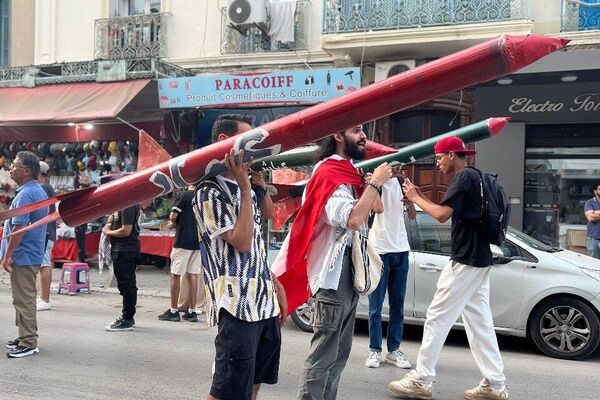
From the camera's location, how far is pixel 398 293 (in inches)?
233

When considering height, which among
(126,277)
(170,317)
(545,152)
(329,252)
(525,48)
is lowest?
(170,317)

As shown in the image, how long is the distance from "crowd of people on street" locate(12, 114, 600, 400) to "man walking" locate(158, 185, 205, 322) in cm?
213

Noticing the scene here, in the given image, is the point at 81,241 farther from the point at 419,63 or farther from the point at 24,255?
the point at 419,63

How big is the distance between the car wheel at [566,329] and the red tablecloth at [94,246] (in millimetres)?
7809

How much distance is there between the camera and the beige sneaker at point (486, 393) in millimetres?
4887

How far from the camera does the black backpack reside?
471 cm

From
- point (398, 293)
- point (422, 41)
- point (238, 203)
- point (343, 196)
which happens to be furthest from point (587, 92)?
point (238, 203)

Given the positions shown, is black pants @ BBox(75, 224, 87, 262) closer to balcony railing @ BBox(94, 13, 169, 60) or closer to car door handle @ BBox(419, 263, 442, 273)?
balcony railing @ BBox(94, 13, 169, 60)

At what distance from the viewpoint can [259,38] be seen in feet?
45.6

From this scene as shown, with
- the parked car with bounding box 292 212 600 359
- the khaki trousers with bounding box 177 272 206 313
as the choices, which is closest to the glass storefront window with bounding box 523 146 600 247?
the parked car with bounding box 292 212 600 359

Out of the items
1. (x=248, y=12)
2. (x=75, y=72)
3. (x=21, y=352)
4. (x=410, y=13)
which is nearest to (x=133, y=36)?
(x=75, y=72)

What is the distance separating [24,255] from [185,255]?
2484 mm

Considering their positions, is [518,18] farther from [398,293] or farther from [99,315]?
[99,315]

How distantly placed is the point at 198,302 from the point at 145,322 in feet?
2.69
